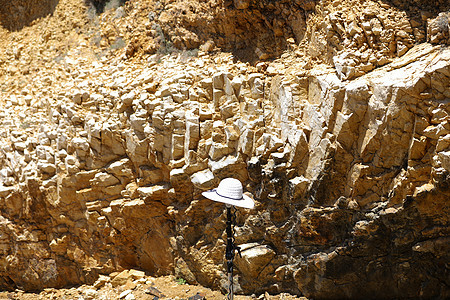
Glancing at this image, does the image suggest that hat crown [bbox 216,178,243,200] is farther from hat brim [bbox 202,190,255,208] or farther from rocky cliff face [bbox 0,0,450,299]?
rocky cliff face [bbox 0,0,450,299]

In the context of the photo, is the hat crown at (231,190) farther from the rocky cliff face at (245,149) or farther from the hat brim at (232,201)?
the rocky cliff face at (245,149)

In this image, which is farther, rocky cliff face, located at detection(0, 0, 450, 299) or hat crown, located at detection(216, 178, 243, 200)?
rocky cliff face, located at detection(0, 0, 450, 299)

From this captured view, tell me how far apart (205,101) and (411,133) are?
2986 mm

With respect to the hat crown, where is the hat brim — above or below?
below

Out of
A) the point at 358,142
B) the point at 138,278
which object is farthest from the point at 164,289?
the point at 358,142

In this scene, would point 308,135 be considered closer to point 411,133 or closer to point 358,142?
point 358,142

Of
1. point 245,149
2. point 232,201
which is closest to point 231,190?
point 232,201

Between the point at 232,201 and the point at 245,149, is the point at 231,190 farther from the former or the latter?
the point at 245,149

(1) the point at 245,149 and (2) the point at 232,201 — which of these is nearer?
(2) the point at 232,201

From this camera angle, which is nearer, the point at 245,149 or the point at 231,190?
the point at 231,190

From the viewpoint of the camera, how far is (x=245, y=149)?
5852mm

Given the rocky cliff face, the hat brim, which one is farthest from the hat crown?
the rocky cliff face

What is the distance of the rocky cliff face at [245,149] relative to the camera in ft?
16.4

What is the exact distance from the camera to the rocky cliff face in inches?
197
